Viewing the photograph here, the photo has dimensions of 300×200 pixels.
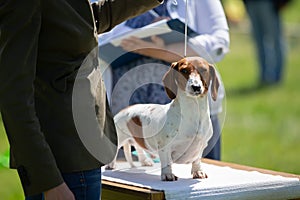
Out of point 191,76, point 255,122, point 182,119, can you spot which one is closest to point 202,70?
point 191,76

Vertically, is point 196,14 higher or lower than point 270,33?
higher

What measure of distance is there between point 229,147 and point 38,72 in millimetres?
4975

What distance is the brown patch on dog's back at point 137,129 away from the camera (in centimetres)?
288

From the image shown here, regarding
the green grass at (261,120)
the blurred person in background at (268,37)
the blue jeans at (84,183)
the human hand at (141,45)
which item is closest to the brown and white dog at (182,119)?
the blue jeans at (84,183)

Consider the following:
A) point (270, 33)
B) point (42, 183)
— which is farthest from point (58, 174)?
point (270, 33)

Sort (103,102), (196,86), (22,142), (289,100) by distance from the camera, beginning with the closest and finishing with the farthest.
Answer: (22,142), (103,102), (196,86), (289,100)

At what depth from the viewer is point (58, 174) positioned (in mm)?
2133

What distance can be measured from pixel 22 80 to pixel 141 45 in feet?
4.54

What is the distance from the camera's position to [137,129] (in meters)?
2.91

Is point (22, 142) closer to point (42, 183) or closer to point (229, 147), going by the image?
point (42, 183)

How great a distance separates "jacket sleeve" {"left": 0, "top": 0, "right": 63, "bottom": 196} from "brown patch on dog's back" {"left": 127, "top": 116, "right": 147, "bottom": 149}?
80cm

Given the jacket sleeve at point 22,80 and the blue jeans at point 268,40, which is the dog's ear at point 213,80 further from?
the blue jeans at point 268,40

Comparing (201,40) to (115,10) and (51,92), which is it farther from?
(51,92)

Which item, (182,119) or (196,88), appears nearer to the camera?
(196,88)
